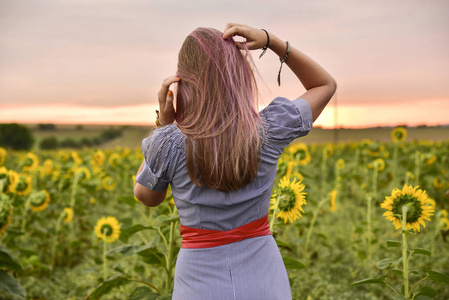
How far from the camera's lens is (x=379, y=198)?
641 cm

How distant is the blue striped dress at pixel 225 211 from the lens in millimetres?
1332

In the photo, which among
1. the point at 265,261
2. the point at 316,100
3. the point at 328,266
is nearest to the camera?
the point at 265,261

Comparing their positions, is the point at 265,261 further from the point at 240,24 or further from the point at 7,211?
the point at 7,211

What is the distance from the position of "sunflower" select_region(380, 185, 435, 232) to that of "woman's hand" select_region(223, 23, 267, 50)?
2.99 feet

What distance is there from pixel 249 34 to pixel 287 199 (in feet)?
2.61

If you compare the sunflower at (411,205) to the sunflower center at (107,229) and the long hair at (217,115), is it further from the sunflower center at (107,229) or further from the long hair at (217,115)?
the sunflower center at (107,229)

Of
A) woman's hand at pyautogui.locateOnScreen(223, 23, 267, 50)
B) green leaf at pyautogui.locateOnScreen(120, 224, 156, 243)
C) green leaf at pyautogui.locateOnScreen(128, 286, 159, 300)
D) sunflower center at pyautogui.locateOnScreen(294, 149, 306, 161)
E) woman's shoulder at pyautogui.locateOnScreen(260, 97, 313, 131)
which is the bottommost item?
green leaf at pyautogui.locateOnScreen(128, 286, 159, 300)

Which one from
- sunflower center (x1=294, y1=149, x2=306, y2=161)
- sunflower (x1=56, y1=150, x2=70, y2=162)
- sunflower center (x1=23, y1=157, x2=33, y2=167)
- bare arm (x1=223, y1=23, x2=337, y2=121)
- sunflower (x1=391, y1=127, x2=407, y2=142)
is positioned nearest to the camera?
bare arm (x1=223, y1=23, x2=337, y2=121)

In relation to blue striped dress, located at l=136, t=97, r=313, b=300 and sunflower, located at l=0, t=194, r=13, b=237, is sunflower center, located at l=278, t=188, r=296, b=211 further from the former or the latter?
sunflower, located at l=0, t=194, r=13, b=237

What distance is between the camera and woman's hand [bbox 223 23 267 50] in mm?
1352

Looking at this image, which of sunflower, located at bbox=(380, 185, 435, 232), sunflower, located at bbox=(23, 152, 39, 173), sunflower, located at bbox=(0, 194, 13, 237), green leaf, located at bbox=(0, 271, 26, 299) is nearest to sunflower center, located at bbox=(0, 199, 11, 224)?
sunflower, located at bbox=(0, 194, 13, 237)

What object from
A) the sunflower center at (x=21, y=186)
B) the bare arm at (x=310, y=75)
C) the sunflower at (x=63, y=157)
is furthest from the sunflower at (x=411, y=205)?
the sunflower at (x=63, y=157)

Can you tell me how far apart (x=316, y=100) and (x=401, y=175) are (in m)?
7.15

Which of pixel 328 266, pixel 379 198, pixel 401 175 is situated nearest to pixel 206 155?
pixel 328 266
